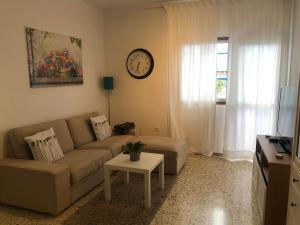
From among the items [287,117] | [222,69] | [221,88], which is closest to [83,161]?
[287,117]

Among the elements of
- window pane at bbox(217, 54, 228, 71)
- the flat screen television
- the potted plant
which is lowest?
the potted plant

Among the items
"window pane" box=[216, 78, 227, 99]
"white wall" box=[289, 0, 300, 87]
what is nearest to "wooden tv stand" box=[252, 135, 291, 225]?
"white wall" box=[289, 0, 300, 87]

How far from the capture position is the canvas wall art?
3.26 metres

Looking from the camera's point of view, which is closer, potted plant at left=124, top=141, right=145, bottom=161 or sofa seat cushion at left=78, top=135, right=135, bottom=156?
potted plant at left=124, top=141, right=145, bottom=161

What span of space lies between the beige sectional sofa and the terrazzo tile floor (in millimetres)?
128

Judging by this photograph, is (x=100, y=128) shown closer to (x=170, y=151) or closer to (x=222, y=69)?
(x=170, y=151)

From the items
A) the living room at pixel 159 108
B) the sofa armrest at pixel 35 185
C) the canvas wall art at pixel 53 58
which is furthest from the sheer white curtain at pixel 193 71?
the sofa armrest at pixel 35 185

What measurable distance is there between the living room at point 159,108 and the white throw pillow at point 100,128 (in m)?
0.07

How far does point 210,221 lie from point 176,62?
9.24 ft

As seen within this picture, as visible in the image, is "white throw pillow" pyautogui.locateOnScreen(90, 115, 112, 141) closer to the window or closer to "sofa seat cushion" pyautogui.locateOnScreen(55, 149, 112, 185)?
"sofa seat cushion" pyautogui.locateOnScreen(55, 149, 112, 185)

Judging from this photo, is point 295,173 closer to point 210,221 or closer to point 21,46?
point 210,221

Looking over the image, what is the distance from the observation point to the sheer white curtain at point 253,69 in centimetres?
379

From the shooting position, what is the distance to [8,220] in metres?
2.43

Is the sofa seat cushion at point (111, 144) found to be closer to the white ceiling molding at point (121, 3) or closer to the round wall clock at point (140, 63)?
the round wall clock at point (140, 63)
